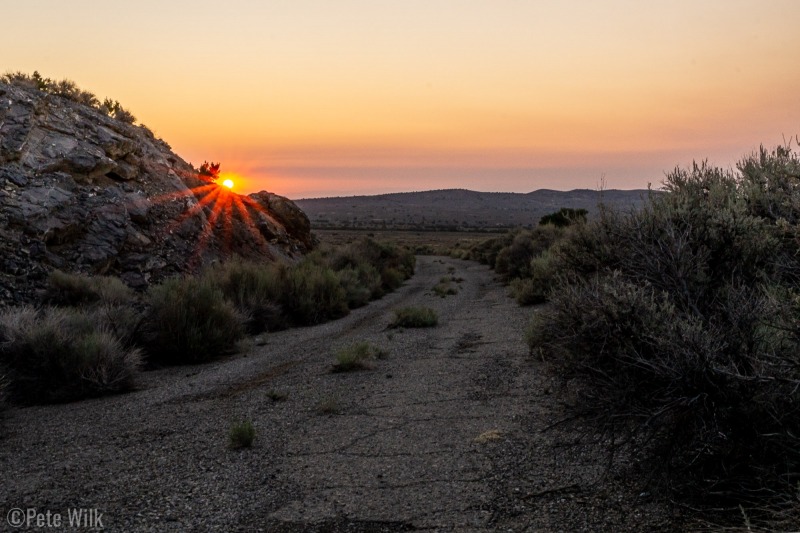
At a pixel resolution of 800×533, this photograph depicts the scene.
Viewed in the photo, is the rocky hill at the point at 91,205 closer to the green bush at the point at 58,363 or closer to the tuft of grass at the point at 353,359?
the green bush at the point at 58,363

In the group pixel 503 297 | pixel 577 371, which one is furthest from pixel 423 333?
pixel 577 371

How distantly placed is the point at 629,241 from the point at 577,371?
5.54ft

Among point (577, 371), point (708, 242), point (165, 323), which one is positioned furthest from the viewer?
point (165, 323)

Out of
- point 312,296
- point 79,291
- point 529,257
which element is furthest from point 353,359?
point 529,257

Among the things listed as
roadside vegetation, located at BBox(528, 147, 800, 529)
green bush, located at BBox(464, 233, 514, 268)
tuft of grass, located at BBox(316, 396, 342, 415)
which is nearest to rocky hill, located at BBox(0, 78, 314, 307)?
tuft of grass, located at BBox(316, 396, 342, 415)

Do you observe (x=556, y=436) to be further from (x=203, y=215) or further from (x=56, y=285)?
(x=203, y=215)

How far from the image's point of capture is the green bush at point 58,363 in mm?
8695

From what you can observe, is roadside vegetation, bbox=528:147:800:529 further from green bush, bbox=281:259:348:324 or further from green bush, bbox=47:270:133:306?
green bush, bbox=281:259:348:324

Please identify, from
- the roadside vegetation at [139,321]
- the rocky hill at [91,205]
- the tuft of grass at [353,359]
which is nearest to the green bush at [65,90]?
the rocky hill at [91,205]

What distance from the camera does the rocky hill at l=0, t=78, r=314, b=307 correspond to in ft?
46.9

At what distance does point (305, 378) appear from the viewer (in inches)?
380

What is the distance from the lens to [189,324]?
Result: 1180cm

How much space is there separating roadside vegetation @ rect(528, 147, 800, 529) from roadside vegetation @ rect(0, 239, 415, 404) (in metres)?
6.92

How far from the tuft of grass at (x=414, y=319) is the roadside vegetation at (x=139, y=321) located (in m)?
2.64
